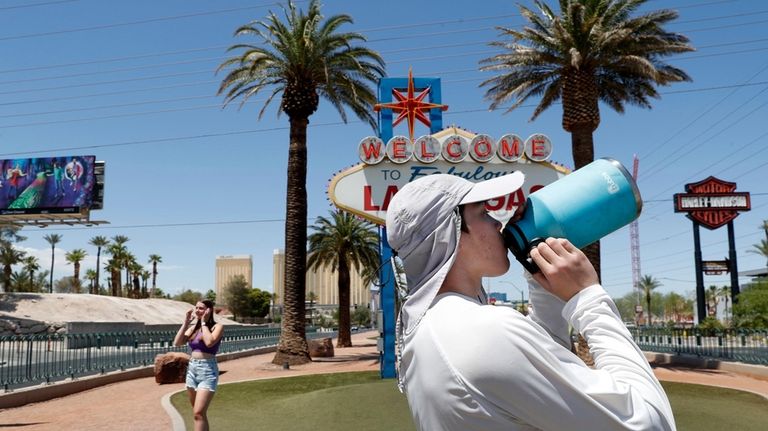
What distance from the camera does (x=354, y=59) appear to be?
2364 centimetres

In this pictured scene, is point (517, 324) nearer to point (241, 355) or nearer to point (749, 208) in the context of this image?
point (241, 355)

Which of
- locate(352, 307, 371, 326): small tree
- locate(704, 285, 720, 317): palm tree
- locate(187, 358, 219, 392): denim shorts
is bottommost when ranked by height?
locate(352, 307, 371, 326): small tree

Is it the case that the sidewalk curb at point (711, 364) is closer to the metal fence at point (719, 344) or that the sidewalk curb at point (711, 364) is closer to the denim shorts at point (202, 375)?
the metal fence at point (719, 344)

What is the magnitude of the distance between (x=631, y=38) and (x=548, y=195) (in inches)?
825

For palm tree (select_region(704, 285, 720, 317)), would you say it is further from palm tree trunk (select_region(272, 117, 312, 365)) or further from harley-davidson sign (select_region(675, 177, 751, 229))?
palm tree trunk (select_region(272, 117, 312, 365))

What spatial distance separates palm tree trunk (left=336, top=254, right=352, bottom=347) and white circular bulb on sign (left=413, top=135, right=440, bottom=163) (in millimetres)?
19821

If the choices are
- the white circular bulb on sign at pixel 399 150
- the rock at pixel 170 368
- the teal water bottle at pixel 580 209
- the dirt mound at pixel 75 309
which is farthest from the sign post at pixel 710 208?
the teal water bottle at pixel 580 209

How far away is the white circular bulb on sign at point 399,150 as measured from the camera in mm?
15281

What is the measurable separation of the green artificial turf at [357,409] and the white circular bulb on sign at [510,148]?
605 centimetres

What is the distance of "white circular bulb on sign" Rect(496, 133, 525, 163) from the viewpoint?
15.0m

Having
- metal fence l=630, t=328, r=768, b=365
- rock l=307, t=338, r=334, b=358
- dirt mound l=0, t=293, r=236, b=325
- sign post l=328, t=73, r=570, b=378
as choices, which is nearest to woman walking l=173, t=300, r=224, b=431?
sign post l=328, t=73, r=570, b=378

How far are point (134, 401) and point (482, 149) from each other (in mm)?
9773

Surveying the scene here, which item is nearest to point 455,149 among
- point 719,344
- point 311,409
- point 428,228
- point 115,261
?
point 311,409

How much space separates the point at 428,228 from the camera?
1.57 meters
